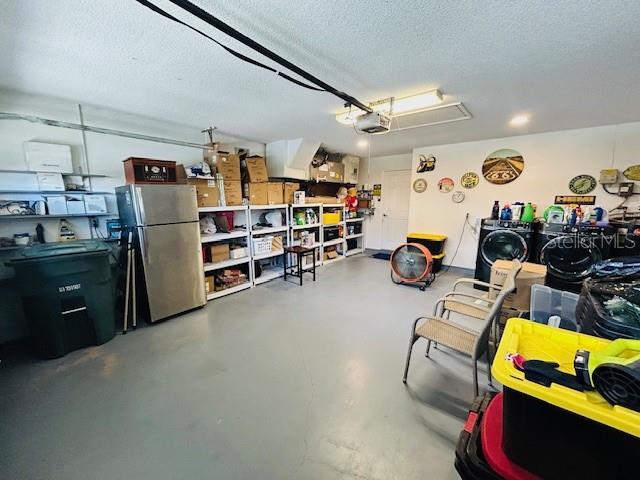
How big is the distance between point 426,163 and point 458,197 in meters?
0.91

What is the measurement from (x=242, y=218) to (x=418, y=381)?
3.62 m

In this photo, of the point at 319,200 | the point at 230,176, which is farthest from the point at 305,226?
the point at 230,176

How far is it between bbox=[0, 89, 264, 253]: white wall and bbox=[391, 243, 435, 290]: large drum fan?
3.46m

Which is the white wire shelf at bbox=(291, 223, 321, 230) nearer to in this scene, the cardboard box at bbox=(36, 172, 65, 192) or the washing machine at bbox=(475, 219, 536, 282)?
the washing machine at bbox=(475, 219, 536, 282)

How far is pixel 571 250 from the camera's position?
11.3 feet

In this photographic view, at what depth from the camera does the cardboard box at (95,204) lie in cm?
284

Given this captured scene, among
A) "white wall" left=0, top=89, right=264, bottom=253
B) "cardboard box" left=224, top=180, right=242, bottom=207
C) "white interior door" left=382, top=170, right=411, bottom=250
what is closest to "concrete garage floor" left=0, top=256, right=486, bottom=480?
"white wall" left=0, top=89, right=264, bottom=253

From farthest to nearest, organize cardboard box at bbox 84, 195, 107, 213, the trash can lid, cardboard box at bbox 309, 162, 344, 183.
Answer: cardboard box at bbox 309, 162, 344, 183 → cardboard box at bbox 84, 195, 107, 213 → the trash can lid

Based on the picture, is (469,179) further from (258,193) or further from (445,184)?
(258,193)

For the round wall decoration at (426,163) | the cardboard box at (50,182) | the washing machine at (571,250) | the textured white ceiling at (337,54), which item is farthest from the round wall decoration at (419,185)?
the cardboard box at (50,182)

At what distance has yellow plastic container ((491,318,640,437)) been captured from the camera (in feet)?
1.80

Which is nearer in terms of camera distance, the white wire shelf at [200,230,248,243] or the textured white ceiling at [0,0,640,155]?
the textured white ceiling at [0,0,640,155]

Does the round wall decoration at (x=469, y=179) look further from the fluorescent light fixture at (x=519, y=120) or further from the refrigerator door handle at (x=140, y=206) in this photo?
the refrigerator door handle at (x=140, y=206)

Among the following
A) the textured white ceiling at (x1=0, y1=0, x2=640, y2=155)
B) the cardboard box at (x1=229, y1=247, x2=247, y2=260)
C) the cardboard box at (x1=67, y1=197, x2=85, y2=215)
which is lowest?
the cardboard box at (x1=229, y1=247, x2=247, y2=260)
